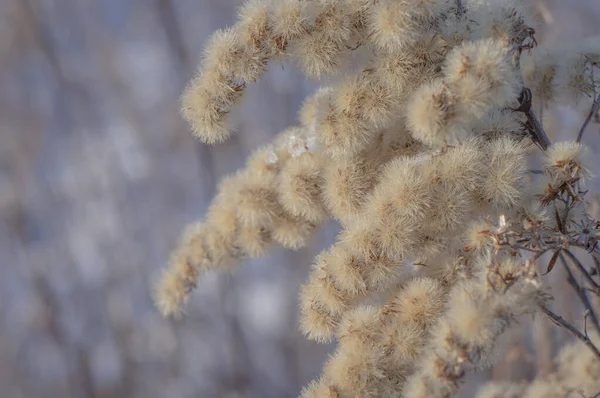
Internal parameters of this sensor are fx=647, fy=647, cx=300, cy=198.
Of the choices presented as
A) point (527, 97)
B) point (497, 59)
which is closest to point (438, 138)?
point (497, 59)

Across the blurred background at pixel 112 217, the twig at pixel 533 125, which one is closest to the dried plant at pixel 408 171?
the twig at pixel 533 125

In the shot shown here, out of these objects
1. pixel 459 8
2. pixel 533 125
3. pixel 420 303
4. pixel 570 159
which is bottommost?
pixel 420 303

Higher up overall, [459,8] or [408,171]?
[459,8]

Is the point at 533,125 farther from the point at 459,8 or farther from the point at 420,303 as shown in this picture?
the point at 420,303

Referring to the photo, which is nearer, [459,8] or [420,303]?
[420,303]

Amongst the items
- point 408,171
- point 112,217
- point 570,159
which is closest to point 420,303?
point 408,171

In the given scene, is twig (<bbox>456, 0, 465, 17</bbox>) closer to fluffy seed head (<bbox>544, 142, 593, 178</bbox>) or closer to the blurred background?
fluffy seed head (<bbox>544, 142, 593, 178</bbox>)

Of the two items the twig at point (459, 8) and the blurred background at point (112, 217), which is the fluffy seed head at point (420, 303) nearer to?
the twig at point (459, 8)

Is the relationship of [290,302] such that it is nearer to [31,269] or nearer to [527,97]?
[31,269]
